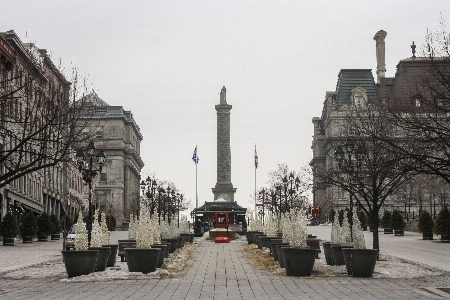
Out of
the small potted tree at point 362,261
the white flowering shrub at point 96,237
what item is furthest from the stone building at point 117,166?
the small potted tree at point 362,261

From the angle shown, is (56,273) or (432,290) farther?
(56,273)

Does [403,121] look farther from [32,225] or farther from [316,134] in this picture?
[316,134]

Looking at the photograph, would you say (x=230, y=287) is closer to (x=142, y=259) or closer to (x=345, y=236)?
(x=142, y=259)

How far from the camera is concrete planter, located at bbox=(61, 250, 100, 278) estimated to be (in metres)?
22.4

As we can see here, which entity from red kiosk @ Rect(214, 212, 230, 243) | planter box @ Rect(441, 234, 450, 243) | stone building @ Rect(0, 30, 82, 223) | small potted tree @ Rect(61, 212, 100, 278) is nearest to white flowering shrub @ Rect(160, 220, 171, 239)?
stone building @ Rect(0, 30, 82, 223)

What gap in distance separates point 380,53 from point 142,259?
331ft

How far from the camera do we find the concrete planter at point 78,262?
880 inches

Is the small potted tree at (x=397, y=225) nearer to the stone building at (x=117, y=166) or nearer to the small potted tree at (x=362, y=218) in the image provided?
the small potted tree at (x=362, y=218)

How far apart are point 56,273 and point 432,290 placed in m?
12.5

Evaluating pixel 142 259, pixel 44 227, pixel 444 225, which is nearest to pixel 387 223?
pixel 444 225

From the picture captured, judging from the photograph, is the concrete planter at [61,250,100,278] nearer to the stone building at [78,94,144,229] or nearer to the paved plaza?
the paved plaza

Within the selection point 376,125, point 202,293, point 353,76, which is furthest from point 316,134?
point 202,293

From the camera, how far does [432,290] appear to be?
725 inches

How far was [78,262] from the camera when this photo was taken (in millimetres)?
22500
